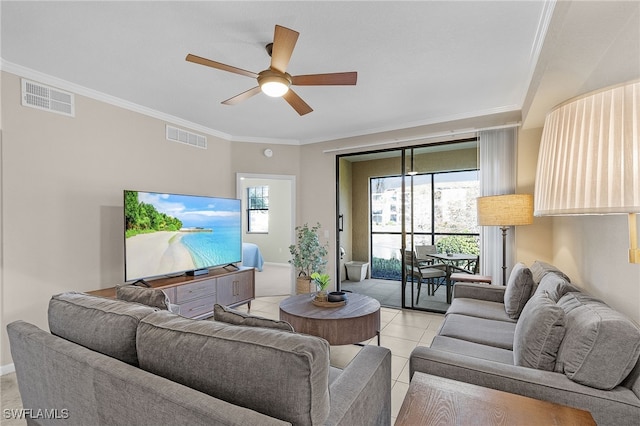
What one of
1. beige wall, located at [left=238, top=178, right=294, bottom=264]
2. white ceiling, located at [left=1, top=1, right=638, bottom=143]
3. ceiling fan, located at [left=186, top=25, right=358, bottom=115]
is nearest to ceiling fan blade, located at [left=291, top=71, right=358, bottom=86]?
ceiling fan, located at [left=186, top=25, right=358, bottom=115]

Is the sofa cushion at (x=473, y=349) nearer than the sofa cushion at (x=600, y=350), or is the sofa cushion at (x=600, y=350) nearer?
the sofa cushion at (x=600, y=350)

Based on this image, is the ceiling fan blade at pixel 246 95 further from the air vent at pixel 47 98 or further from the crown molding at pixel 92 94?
the air vent at pixel 47 98

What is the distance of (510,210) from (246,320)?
3035mm

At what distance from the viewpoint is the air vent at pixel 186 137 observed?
13.2ft

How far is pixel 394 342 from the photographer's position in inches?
126

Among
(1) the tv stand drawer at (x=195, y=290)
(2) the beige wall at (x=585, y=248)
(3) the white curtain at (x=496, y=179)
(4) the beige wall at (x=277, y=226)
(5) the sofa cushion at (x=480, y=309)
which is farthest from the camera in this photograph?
(4) the beige wall at (x=277, y=226)

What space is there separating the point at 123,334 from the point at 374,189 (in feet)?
13.2

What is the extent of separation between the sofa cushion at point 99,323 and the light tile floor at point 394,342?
1.25m

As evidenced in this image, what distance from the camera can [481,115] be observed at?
151 inches

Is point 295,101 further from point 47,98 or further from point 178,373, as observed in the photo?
point 47,98

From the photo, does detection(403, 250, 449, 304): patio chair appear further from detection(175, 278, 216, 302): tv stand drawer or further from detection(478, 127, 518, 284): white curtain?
detection(175, 278, 216, 302): tv stand drawer

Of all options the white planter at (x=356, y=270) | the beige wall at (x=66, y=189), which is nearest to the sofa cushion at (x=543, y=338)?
the white planter at (x=356, y=270)

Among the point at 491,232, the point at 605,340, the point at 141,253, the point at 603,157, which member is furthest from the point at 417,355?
the point at 141,253

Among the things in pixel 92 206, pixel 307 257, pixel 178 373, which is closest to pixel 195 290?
pixel 92 206
